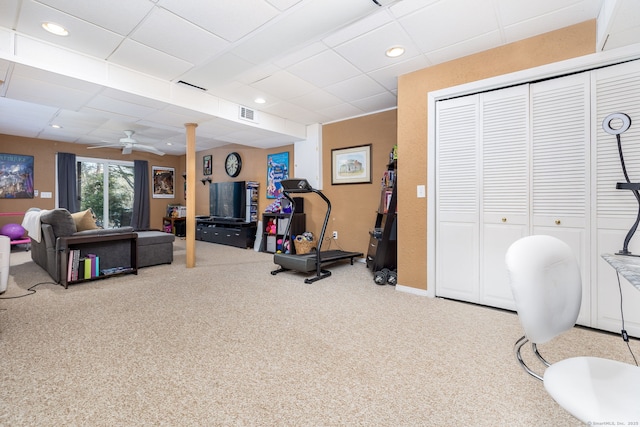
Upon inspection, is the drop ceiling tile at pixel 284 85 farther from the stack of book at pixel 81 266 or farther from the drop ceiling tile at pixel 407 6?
the stack of book at pixel 81 266

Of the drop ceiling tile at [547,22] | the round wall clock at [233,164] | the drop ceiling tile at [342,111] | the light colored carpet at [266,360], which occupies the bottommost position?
the light colored carpet at [266,360]

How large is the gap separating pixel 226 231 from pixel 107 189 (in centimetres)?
375

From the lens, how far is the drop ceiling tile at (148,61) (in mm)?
2879

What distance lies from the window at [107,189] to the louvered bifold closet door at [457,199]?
837 centimetres

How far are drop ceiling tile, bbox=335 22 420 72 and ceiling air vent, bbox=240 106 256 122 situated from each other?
2.13 m

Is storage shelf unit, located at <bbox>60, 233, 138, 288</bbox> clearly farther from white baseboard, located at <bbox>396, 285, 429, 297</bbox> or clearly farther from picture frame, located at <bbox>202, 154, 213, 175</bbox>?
picture frame, located at <bbox>202, 154, 213, 175</bbox>

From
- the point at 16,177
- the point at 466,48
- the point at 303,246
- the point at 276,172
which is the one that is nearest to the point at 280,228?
the point at 303,246

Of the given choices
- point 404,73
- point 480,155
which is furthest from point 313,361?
point 404,73

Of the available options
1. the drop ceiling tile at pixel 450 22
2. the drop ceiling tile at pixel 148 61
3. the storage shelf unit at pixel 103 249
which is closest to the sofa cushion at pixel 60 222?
the storage shelf unit at pixel 103 249

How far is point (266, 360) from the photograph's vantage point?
1893 millimetres

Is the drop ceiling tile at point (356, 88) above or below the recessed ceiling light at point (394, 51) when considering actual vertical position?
above

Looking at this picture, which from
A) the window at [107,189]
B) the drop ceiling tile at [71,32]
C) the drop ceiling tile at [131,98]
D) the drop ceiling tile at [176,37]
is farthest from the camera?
the window at [107,189]

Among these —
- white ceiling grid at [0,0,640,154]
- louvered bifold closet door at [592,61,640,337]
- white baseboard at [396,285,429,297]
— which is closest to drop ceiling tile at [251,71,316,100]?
white ceiling grid at [0,0,640,154]

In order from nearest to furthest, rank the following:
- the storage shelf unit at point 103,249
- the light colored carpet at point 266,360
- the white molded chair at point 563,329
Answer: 1. the white molded chair at point 563,329
2. the light colored carpet at point 266,360
3. the storage shelf unit at point 103,249
